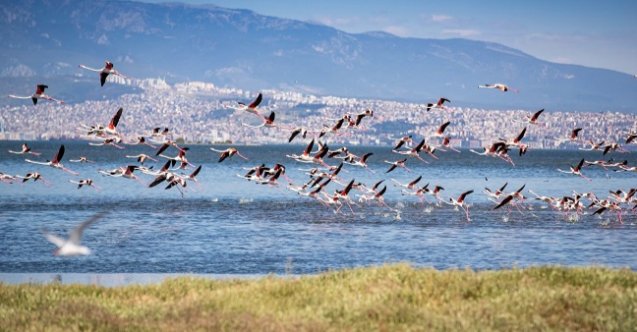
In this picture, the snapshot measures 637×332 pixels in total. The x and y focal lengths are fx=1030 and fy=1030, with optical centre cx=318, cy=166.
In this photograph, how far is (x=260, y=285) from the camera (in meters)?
19.9

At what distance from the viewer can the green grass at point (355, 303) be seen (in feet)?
55.0

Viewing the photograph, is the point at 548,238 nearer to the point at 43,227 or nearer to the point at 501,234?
the point at 501,234

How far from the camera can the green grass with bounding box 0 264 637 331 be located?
16766mm

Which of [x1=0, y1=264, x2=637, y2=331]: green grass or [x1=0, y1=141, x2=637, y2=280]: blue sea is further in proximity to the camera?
[x1=0, y1=141, x2=637, y2=280]: blue sea

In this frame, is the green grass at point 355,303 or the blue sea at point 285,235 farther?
the blue sea at point 285,235

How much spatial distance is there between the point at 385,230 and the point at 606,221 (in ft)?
45.8

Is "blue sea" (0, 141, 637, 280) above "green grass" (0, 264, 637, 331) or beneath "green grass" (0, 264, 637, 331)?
beneath

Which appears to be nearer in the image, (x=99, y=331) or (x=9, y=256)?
(x=99, y=331)

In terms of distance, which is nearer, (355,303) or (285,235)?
(355,303)

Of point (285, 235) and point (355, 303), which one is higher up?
point (355, 303)

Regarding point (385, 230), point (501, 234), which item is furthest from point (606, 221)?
point (385, 230)

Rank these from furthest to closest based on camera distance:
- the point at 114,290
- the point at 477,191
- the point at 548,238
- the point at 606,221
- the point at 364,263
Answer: the point at 477,191
the point at 606,221
the point at 548,238
the point at 364,263
the point at 114,290

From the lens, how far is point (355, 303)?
59.0ft

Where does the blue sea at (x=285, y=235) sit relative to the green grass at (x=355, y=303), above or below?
below
